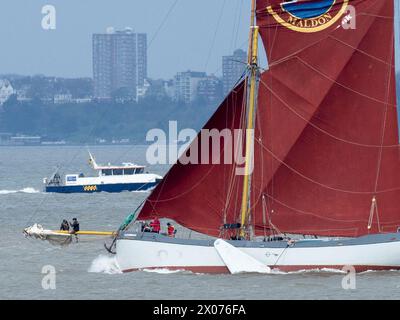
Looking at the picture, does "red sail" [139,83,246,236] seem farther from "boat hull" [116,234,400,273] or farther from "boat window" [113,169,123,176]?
"boat window" [113,169,123,176]

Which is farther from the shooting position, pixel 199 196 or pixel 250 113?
pixel 199 196

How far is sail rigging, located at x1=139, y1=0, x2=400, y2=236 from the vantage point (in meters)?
61.5

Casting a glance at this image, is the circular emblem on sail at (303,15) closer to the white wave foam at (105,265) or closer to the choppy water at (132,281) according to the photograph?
the choppy water at (132,281)

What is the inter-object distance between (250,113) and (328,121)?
3187 millimetres

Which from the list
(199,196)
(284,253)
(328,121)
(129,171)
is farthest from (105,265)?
(129,171)

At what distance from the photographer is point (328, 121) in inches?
2429

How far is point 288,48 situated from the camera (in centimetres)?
6200

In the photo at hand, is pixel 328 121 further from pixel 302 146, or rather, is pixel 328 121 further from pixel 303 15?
pixel 303 15

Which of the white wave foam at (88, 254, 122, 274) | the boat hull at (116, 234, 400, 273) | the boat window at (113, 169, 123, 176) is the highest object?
the boat hull at (116, 234, 400, 273)

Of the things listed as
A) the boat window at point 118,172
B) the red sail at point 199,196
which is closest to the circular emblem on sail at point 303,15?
the red sail at point 199,196

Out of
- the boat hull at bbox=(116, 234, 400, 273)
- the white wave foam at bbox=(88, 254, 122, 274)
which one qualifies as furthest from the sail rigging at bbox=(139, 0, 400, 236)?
the white wave foam at bbox=(88, 254, 122, 274)

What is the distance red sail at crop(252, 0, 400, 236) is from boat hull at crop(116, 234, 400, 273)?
1808 mm

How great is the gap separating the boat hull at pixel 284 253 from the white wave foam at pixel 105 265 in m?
2.77
